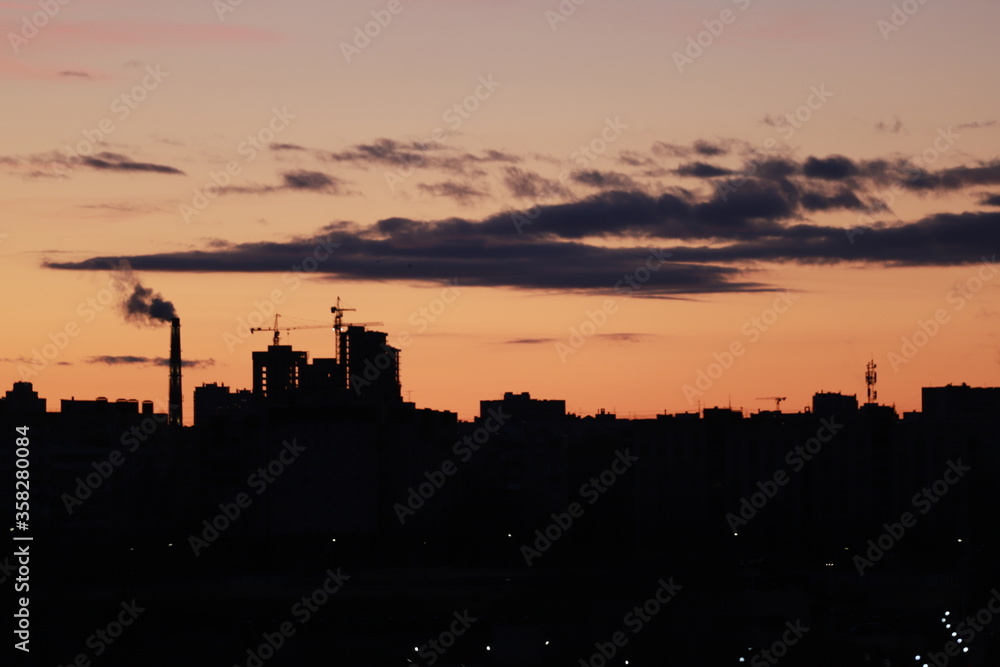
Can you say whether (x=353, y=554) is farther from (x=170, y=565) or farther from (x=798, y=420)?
(x=798, y=420)

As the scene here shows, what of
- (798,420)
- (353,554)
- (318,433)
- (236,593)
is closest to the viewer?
(236,593)

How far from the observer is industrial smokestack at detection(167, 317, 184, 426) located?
10238 cm

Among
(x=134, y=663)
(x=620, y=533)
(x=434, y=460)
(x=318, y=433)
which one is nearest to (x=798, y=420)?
(x=620, y=533)

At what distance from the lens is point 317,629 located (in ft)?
147

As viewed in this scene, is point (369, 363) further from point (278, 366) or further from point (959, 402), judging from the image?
point (959, 402)

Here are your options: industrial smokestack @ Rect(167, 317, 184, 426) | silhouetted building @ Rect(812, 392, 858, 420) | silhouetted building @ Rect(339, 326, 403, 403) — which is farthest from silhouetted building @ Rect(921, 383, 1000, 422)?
industrial smokestack @ Rect(167, 317, 184, 426)

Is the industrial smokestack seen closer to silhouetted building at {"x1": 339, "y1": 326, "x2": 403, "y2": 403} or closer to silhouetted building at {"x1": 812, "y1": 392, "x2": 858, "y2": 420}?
silhouetted building at {"x1": 339, "y1": 326, "x2": 403, "y2": 403}

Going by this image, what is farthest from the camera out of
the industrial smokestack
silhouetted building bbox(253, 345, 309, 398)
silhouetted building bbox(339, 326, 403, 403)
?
silhouetted building bbox(253, 345, 309, 398)

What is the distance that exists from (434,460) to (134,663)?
135 feet

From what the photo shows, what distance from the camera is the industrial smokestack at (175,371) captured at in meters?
102

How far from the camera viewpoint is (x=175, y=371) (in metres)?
104

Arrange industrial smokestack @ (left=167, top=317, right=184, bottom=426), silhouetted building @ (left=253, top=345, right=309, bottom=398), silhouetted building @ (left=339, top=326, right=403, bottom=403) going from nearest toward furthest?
industrial smokestack @ (left=167, top=317, right=184, bottom=426)
silhouetted building @ (left=339, top=326, right=403, bottom=403)
silhouetted building @ (left=253, top=345, right=309, bottom=398)

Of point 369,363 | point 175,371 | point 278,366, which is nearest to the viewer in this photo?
point 175,371

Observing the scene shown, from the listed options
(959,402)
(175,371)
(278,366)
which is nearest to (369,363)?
(278,366)
